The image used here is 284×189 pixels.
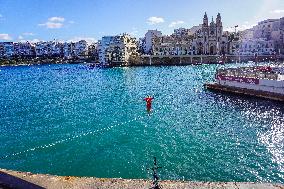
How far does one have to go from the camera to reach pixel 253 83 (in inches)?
1618

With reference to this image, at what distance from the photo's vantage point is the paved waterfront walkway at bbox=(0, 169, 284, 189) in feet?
35.4

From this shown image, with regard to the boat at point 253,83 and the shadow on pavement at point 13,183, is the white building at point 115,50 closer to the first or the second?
the boat at point 253,83

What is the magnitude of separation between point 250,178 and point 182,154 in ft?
15.4

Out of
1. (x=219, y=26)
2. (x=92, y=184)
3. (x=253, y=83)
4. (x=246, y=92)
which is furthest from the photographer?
(x=219, y=26)

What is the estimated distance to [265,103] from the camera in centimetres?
3612

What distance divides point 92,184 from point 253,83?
3381 centimetres

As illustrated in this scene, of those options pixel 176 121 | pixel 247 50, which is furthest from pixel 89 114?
pixel 247 50

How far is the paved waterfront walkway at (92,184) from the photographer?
1080cm

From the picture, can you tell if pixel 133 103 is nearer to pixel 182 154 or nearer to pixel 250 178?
pixel 182 154

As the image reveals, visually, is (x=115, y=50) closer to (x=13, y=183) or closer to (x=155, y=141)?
(x=155, y=141)

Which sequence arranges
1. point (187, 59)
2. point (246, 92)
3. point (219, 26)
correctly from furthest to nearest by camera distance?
point (219, 26), point (187, 59), point (246, 92)

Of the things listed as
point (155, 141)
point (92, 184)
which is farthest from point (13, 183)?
point (155, 141)

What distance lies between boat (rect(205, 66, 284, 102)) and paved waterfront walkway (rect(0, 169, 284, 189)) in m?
Answer: 28.0

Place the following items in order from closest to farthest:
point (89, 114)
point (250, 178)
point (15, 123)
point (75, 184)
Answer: point (75, 184), point (250, 178), point (15, 123), point (89, 114)
